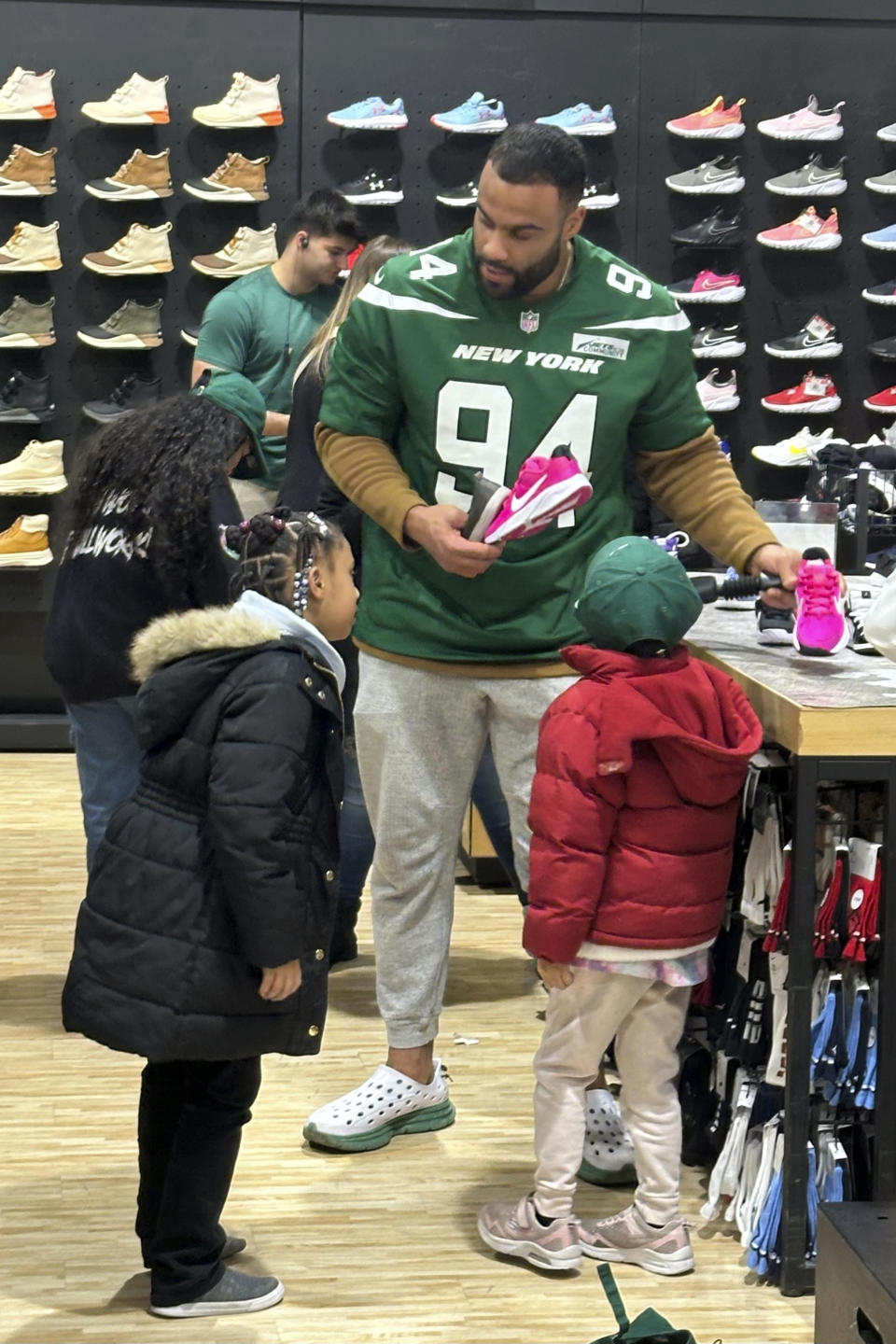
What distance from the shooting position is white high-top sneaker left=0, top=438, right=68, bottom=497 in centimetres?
680

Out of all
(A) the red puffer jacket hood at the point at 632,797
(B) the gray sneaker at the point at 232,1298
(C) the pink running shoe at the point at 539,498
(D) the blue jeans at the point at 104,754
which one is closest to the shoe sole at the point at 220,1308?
(B) the gray sneaker at the point at 232,1298

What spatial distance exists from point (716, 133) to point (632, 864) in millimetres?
4953

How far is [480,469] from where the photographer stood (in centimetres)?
295

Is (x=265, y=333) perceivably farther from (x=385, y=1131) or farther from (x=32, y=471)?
(x=385, y=1131)

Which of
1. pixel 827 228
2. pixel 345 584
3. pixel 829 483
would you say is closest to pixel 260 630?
pixel 345 584

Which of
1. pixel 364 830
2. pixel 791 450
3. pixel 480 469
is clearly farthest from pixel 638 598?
pixel 791 450

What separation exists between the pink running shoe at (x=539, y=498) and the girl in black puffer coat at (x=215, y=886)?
343 mm

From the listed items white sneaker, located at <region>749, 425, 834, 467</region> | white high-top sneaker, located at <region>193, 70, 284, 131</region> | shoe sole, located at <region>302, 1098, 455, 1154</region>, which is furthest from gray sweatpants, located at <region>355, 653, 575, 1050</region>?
white high-top sneaker, located at <region>193, 70, 284, 131</region>

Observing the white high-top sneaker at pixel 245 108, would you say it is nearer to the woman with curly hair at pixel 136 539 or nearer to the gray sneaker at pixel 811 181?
the gray sneaker at pixel 811 181

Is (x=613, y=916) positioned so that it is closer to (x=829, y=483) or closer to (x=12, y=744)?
(x=829, y=483)

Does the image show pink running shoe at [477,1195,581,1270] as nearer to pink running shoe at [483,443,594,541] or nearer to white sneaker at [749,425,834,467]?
pink running shoe at [483,443,594,541]

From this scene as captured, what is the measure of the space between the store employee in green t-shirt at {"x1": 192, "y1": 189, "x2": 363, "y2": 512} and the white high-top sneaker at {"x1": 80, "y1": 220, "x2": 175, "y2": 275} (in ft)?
5.75

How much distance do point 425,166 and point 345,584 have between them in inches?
185

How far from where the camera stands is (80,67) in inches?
268
